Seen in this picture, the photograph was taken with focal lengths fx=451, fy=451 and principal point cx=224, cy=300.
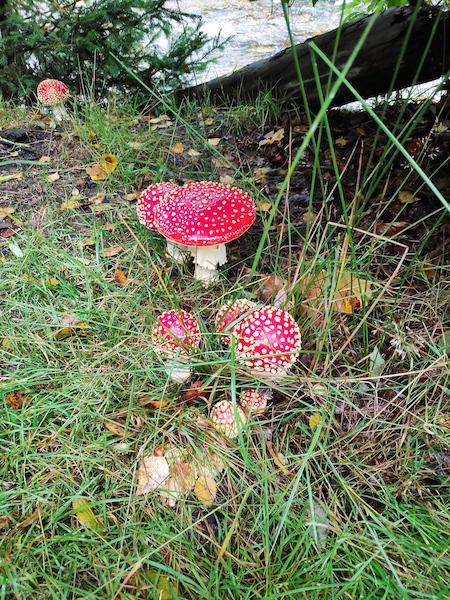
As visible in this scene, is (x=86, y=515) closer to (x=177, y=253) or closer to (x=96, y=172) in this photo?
(x=177, y=253)

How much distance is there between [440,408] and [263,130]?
235 cm

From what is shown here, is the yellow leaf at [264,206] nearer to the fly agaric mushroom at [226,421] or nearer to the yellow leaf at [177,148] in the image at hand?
the yellow leaf at [177,148]

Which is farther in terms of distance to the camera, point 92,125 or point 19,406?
point 92,125

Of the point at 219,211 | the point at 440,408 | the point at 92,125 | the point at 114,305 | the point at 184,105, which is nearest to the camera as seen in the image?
the point at 440,408

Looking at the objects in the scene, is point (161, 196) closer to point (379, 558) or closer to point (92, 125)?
point (92, 125)

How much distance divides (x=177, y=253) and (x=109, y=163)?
1000 mm

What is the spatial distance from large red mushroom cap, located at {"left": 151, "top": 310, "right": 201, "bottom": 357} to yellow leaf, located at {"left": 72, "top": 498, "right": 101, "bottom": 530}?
0.61 m

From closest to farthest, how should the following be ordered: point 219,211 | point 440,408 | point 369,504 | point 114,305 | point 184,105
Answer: point 369,504
point 440,408
point 219,211
point 114,305
point 184,105

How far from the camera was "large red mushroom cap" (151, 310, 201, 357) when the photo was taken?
1.80m

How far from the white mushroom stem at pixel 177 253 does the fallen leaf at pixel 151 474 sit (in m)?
1.04

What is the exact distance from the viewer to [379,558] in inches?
53.6

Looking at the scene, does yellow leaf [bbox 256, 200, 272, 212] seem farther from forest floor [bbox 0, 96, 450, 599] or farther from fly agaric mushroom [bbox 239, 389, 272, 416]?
fly agaric mushroom [bbox 239, 389, 272, 416]

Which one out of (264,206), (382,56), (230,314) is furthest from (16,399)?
(382,56)

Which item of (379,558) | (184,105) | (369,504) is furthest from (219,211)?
(184,105)
